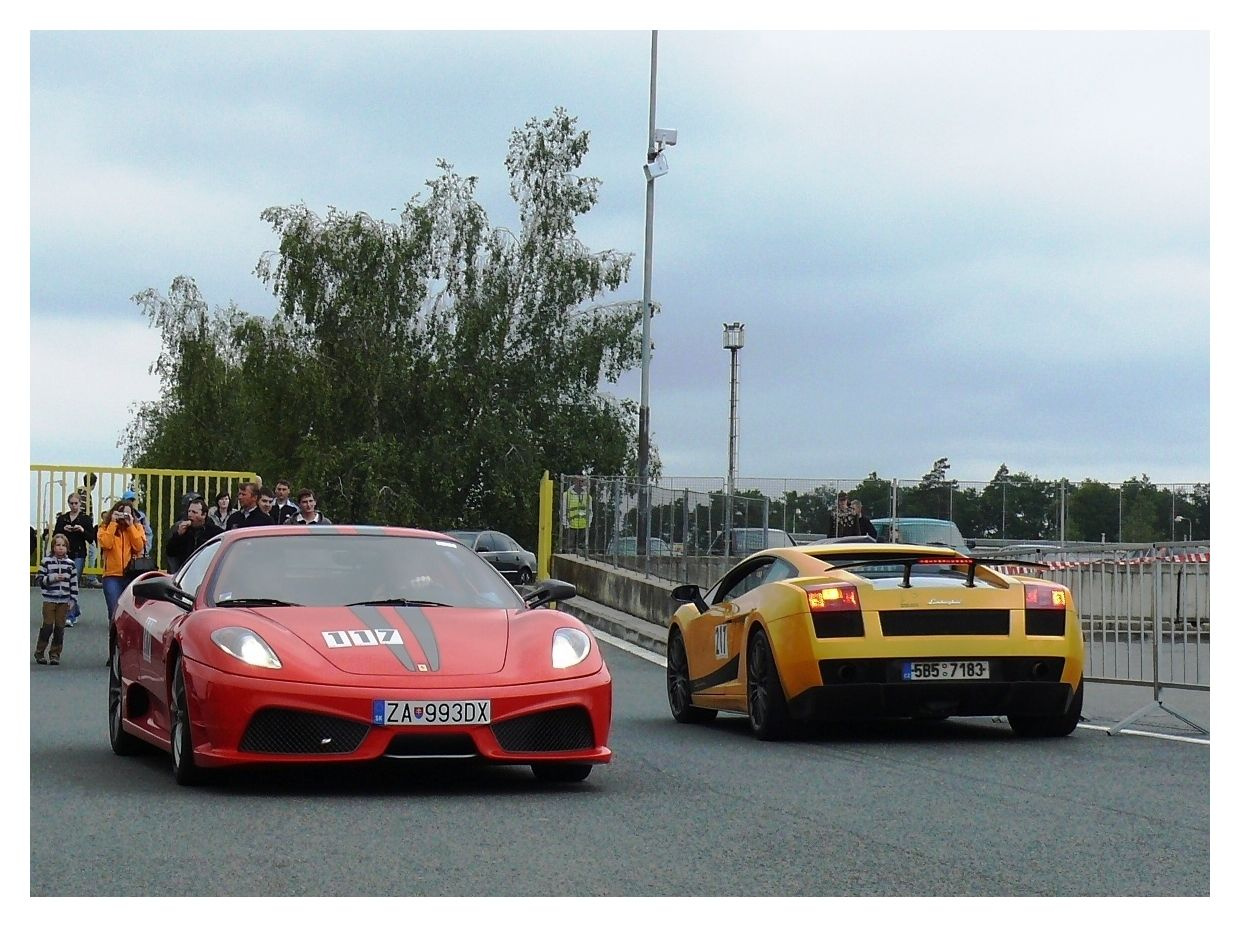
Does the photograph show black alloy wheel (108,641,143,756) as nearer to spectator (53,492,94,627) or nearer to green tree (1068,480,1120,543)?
spectator (53,492,94,627)

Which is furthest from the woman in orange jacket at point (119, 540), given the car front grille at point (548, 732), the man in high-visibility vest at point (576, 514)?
the man in high-visibility vest at point (576, 514)

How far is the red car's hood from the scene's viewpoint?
8773 millimetres

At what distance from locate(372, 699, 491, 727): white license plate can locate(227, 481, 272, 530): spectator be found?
28.6 feet

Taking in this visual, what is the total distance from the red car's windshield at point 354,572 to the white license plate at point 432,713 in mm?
1058

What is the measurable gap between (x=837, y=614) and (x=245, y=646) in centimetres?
415

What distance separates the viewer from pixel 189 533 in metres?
17.6

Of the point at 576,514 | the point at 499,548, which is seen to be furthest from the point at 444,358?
the point at 576,514

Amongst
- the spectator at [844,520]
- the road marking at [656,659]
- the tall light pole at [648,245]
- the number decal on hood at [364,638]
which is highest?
the tall light pole at [648,245]

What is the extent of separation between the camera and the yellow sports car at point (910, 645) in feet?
38.0

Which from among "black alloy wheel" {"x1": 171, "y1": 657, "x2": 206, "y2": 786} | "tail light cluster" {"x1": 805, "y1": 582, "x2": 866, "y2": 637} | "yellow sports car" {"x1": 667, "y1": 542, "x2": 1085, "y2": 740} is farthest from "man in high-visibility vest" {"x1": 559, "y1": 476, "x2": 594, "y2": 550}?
"black alloy wheel" {"x1": 171, "y1": 657, "x2": 206, "y2": 786}

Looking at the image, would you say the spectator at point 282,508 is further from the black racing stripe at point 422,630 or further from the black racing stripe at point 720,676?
the black racing stripe at point 422,630

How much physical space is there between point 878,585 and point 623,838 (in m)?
4.73

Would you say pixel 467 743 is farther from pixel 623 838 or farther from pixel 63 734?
pixel 63 734

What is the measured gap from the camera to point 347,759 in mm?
8609
